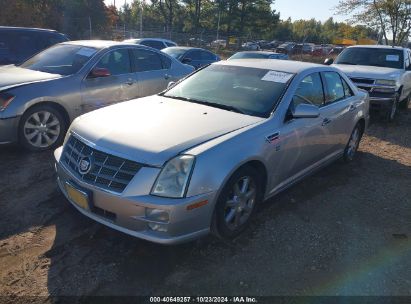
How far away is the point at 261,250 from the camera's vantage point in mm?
3561

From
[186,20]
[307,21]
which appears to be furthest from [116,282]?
[307,21]

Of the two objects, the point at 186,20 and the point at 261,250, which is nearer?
the point at 261,250

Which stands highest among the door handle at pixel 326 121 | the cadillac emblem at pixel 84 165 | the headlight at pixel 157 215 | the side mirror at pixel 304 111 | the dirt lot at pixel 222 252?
the side mirror at pixel 304 111

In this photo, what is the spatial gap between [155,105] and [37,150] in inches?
89.0

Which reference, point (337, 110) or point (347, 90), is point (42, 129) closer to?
point (337, 110)

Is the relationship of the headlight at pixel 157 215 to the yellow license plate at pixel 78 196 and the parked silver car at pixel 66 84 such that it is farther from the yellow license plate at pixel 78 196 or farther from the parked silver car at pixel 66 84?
the parked silver car at pixel 66 84

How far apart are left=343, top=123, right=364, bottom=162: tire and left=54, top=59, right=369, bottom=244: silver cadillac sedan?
1016mm

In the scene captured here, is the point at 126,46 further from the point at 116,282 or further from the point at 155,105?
the point at 116,282

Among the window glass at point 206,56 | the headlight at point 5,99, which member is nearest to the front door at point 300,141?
the headlight at point 5,99

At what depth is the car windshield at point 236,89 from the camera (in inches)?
161

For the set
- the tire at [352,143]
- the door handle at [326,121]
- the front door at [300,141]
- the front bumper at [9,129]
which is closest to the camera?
the front door at [300,141]

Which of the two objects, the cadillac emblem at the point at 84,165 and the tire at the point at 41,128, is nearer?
the cadillac emblem at the point at 84,165

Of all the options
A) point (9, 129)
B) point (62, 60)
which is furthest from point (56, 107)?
point (62, 60)

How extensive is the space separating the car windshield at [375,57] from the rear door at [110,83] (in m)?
6.19
